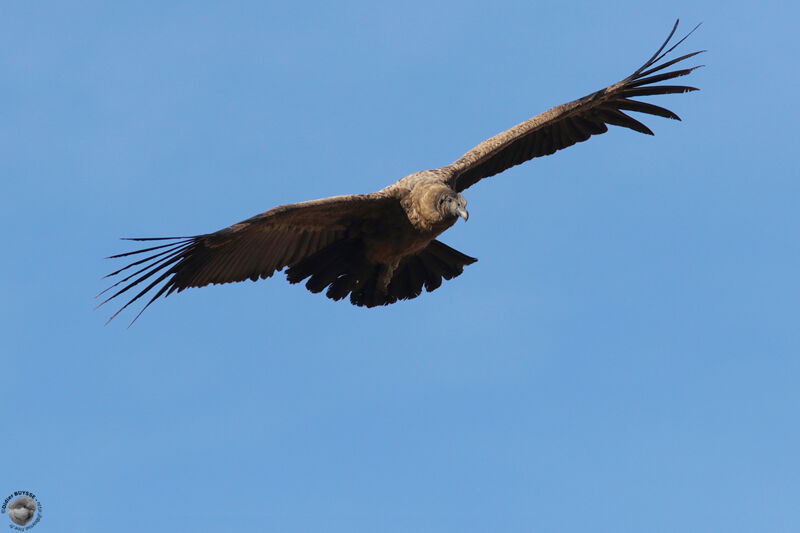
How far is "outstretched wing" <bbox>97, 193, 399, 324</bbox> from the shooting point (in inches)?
359

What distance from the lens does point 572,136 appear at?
1144 centimetres

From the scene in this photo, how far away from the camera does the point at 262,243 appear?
9648 millimetres

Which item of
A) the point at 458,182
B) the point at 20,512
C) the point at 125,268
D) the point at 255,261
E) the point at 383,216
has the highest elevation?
the point at 458,182

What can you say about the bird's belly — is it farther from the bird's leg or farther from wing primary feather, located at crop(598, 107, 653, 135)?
wing primary feather, located at crop(598, 107, 653, 135)

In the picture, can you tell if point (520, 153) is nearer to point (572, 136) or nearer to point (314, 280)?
point (572, 136)

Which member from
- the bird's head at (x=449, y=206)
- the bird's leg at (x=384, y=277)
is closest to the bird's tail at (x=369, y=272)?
the bird's leg at (x=384, y=277)

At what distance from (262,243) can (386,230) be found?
3.70 ft

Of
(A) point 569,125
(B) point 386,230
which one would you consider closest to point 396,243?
(B) point 386,230

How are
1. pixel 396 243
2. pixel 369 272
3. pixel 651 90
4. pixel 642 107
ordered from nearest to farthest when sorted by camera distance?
pixel 396 243 → pixel 369 272 → pixel 651 90 → pixel 642 107

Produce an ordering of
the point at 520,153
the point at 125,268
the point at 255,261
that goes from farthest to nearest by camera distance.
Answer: the point at 520,153, the point at 255,261, the point at 125,268

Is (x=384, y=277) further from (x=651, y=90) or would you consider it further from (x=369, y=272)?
(x=651, y=90)

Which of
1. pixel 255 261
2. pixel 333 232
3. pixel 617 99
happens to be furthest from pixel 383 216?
pixel 617 99

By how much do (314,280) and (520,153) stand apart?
2683mm

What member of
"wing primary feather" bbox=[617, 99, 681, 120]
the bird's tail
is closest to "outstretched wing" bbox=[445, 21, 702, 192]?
"wing primary feather" bbox=[617, 99, 681, 120]
